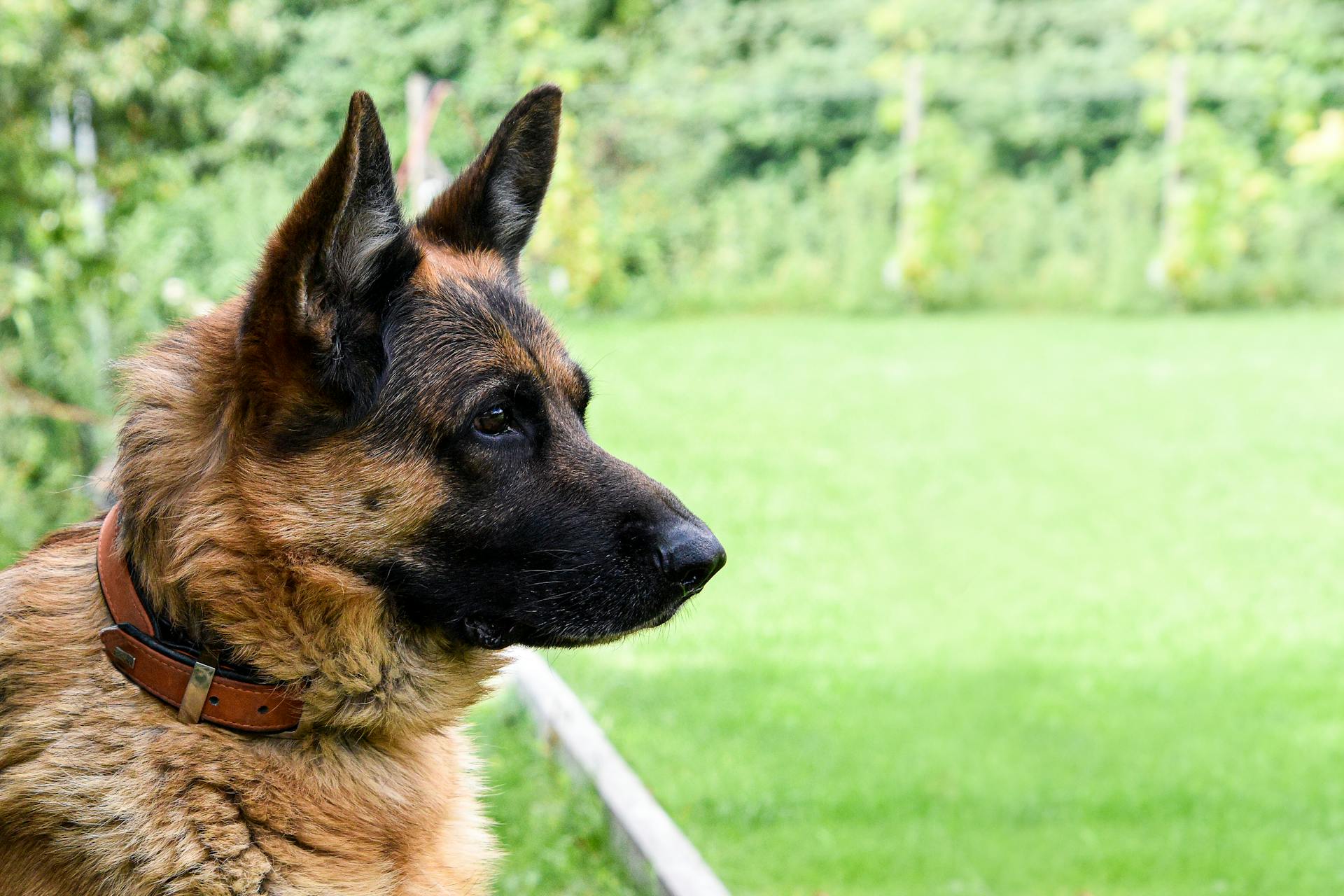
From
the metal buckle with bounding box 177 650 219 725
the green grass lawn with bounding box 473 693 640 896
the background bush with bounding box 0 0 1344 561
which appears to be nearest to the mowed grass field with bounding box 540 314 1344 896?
the green grass lawn with bounding box 473 693 640 896

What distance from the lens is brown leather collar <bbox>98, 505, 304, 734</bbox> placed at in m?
2.28

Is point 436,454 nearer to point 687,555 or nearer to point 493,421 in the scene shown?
point 493,421

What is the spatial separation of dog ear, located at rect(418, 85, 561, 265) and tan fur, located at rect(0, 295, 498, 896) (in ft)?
2.00

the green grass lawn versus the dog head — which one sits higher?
the dog head

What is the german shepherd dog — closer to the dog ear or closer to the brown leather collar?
the brown leather collar

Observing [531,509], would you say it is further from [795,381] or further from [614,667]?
[795,381]

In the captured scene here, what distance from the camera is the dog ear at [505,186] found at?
113 inches

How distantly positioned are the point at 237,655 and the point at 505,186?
121 centimetres

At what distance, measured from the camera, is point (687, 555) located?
252cm

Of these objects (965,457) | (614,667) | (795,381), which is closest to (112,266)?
(614,667)

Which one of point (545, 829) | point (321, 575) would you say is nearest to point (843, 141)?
point (545, 829)

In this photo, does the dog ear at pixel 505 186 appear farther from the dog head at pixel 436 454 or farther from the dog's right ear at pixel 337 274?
the dog's right ear at pixel 337 274

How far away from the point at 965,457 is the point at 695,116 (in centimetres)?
1161

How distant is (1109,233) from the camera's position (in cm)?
1792
